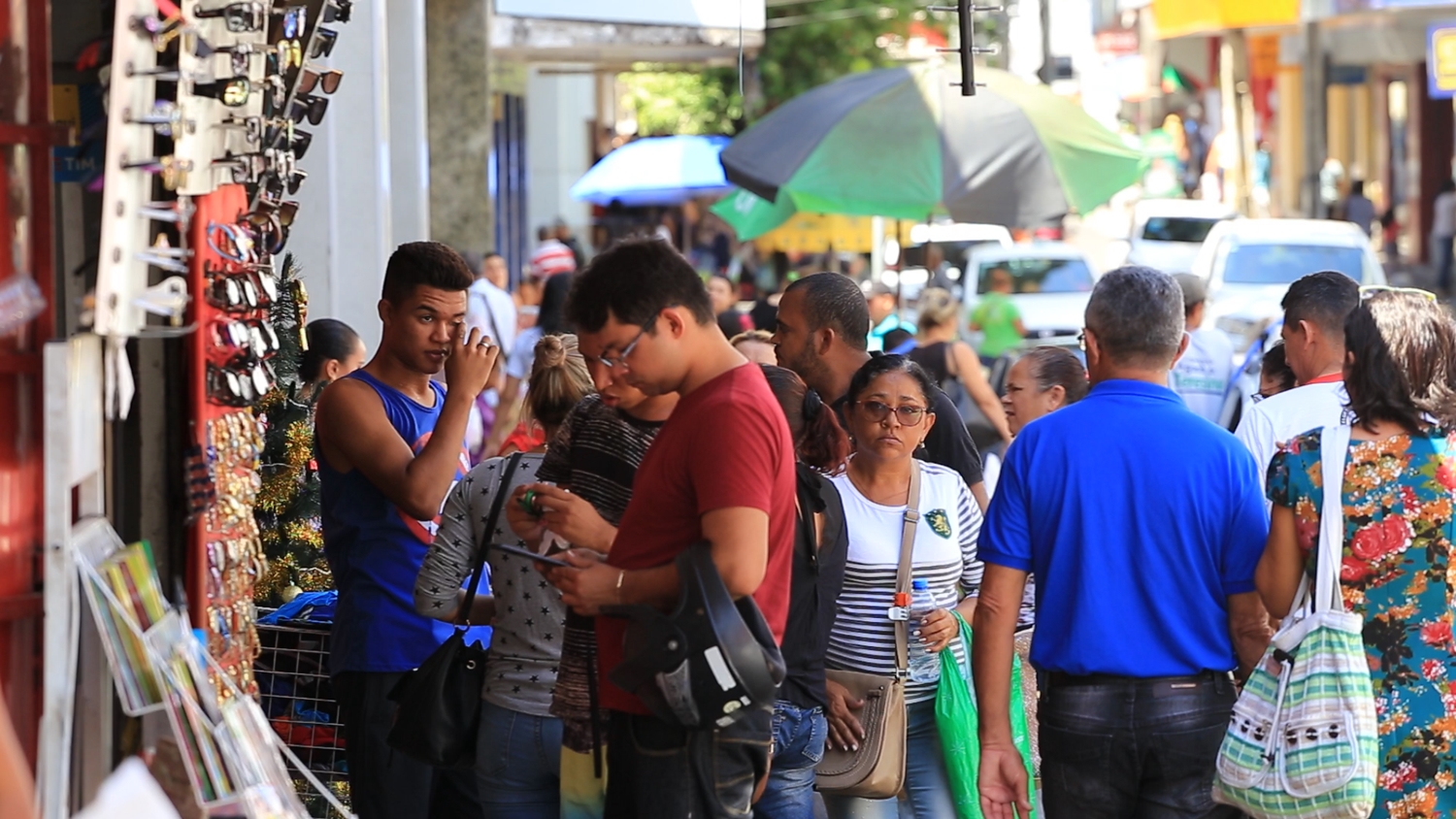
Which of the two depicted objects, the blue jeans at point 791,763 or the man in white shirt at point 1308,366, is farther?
the man in white shirt at point 1308,366

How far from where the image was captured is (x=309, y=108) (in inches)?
193

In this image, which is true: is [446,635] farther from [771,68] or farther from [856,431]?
[771,68]

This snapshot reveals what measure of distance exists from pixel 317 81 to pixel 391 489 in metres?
1.09

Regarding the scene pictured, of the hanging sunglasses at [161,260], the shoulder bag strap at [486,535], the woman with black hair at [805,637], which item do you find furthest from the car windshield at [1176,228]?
the hanging sunglasses at [161,260]

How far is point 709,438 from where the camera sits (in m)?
3.42

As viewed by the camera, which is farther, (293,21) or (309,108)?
(309,108)

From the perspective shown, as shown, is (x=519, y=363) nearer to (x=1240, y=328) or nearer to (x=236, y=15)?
(x=1240, y=328)

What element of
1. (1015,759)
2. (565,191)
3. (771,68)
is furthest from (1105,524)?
(565,191)

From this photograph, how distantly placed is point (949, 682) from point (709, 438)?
1953 millimetres

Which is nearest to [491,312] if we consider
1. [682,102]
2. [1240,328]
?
[1240,328]

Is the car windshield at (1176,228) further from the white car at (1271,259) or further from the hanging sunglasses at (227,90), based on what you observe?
the hanging sunglasses at (227,90)

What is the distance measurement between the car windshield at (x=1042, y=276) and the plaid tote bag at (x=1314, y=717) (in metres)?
17.8

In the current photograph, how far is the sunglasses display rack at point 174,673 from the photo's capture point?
3061mm

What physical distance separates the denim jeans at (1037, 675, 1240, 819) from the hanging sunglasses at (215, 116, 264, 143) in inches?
86.5
